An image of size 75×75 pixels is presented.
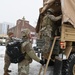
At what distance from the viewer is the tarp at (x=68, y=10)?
737cm

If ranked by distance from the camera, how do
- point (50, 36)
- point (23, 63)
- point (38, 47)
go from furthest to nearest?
point (38, 47)
point (50, 36)
point (23, 63)

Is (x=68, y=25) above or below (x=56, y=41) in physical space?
above

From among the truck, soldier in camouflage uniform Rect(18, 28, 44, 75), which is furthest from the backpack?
the truck

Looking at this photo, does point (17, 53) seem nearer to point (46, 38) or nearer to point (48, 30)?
point (46, 38)

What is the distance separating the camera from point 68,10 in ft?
24.5

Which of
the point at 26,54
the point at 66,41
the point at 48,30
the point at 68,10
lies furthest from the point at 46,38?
the point at 26,54

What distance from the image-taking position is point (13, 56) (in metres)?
7.01

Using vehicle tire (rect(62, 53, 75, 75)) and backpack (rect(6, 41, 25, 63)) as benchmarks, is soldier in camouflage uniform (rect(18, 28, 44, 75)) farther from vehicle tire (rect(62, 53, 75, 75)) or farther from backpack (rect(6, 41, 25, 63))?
vehicle tire (rect(62, 53, 75, 75))

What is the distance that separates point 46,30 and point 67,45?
93cm

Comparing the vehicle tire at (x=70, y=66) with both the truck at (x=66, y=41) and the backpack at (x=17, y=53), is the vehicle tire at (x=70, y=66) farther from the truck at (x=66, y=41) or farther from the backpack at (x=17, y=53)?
the backpack at (x=17, y=53)

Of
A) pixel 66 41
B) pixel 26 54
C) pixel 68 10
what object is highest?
pixel 68 10

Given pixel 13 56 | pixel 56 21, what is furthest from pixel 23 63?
pixel 56 21

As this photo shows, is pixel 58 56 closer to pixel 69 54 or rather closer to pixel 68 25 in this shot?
pixel 69 54

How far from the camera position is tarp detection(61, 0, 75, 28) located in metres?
7.37
